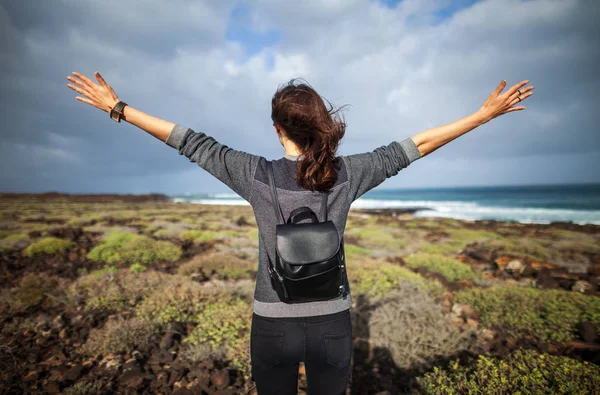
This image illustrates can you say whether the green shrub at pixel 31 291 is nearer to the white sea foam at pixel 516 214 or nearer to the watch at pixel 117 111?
the watch at pixel 117 111

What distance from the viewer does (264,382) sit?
1.62 metres

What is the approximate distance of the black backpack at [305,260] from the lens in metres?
1.32

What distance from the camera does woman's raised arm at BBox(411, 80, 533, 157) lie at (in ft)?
5.66

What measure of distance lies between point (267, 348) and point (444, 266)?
751cm

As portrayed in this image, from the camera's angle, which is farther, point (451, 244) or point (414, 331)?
point (451, 244)

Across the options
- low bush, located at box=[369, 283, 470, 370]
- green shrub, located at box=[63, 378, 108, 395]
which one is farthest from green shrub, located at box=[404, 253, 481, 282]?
green shrub, located at box=[63, 378, 108, 395]

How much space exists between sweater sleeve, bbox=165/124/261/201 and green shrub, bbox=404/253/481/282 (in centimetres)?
706

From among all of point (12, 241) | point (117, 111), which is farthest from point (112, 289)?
point (12, 241)

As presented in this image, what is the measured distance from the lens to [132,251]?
8.20m

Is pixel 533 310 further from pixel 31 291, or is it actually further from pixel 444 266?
pixel 31 291

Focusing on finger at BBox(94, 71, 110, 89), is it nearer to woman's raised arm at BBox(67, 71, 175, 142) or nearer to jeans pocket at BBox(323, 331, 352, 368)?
woman's raised arm at BBox(67, 71, 175, 142)

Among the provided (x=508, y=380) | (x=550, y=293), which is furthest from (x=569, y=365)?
(x=550, y=293)

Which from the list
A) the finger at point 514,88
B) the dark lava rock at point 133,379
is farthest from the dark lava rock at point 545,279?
the dark lava rock at point 133,379

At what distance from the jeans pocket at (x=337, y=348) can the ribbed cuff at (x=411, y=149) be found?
3.52 feet
